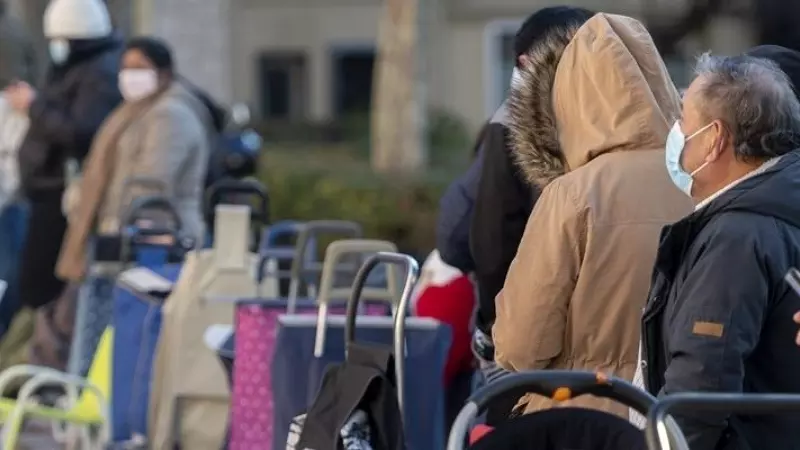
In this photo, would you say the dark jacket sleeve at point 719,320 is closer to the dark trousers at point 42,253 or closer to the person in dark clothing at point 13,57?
the dark trousers at point 42,253

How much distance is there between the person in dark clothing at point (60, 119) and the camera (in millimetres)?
8703

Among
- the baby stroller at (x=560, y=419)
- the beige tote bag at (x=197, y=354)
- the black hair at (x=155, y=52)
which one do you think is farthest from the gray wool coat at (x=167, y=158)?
the baby stroller at (x=560, y=419)

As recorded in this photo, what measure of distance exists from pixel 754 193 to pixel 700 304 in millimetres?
268

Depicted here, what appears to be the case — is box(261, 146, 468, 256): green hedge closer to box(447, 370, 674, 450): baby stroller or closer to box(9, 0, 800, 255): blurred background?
box(9, 0, 800, 255): blurred background

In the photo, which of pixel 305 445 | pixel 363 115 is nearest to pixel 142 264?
pixel 305 445

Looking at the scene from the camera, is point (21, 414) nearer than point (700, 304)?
No

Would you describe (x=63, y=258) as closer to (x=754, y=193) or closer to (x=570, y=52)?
(x=570, y=52)

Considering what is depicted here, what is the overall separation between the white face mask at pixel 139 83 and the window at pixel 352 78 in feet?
57.8

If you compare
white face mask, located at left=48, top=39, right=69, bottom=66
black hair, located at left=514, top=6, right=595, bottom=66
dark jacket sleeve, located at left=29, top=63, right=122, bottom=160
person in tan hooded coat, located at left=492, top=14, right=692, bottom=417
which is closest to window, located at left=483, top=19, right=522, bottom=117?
white face mask, located at left=48, top=39, right=69, bottom=66

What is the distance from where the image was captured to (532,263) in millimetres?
4035

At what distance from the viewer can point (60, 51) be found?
8.89 metres

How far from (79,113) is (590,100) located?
494 cm

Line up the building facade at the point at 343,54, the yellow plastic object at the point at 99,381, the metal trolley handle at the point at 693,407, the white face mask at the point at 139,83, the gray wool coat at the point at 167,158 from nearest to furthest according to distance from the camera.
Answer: the metal trolley handle at the point at 693,407
the yellow plastic object at the point at 99,381
the gray wool coat at the point at 167,158
the white face mask at the point at 139,83
the building facade at the point at 343,54

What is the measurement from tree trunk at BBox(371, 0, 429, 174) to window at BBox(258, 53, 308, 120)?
9.80 meters
